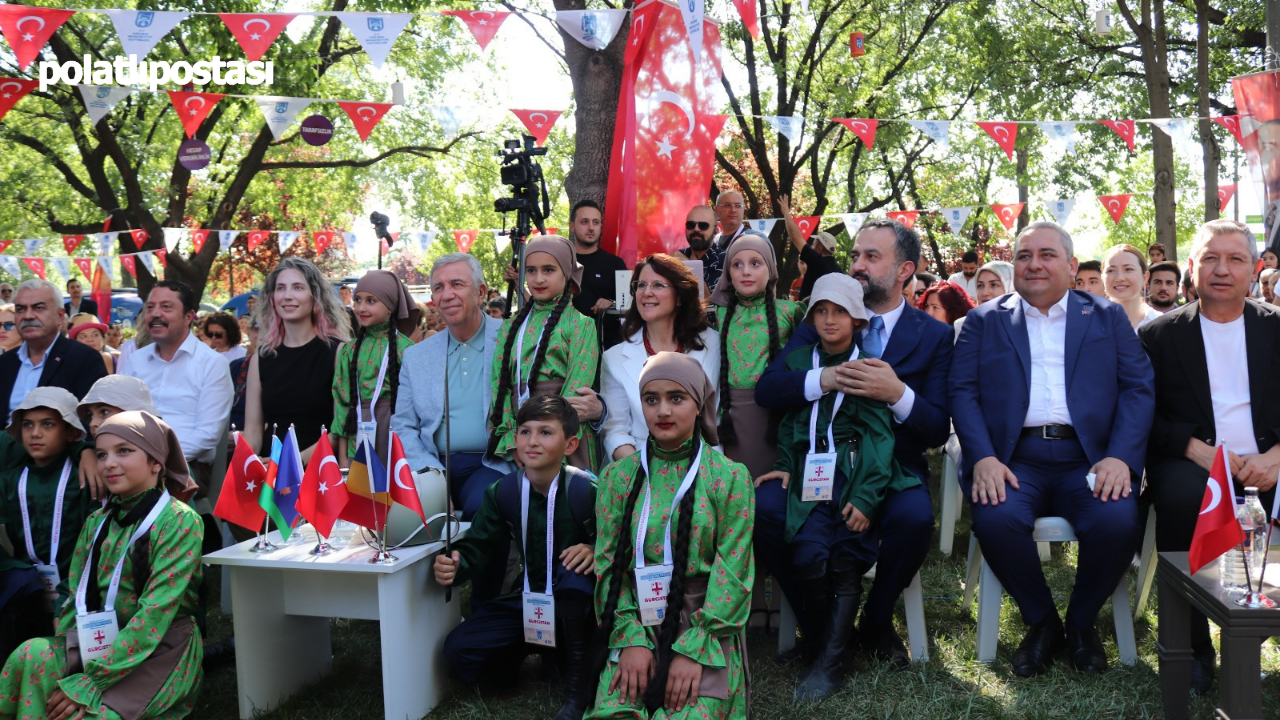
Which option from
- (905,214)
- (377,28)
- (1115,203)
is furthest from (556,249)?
(1115,203)

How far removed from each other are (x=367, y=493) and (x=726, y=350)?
1.66 meters

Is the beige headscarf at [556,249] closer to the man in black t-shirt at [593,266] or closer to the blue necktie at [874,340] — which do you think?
the man in black t-shirt at [593,266]

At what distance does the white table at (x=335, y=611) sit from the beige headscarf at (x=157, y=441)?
0.98 ft

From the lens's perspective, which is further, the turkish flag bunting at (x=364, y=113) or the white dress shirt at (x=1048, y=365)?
Result: the turkish flag bunting at (x=364, y=113)

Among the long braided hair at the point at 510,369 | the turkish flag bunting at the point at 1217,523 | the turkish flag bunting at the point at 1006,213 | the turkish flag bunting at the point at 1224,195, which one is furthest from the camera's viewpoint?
the turkish flag bunting at the point at 1006,213

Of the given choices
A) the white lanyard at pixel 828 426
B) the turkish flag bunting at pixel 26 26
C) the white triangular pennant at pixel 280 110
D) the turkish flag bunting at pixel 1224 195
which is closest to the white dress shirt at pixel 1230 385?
the white lanyard at pixel 828 426

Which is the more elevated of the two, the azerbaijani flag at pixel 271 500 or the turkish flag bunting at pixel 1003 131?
the turkish flag bunting at pixel 1003 131

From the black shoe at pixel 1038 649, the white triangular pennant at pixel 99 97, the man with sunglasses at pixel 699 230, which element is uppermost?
the white triangular pennant at pixel 99 97

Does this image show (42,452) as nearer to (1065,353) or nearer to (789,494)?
(789,494)

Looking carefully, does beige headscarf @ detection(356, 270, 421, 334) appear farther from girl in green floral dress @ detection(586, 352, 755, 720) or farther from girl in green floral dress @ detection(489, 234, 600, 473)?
girl in green floral dress @ detection(586, 352, 755, 720)

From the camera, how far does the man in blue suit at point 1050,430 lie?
3709mm

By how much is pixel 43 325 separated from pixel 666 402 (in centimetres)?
363

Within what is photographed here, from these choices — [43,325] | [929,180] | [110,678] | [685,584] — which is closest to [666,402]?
[685,584]

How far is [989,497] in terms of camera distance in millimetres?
3811
